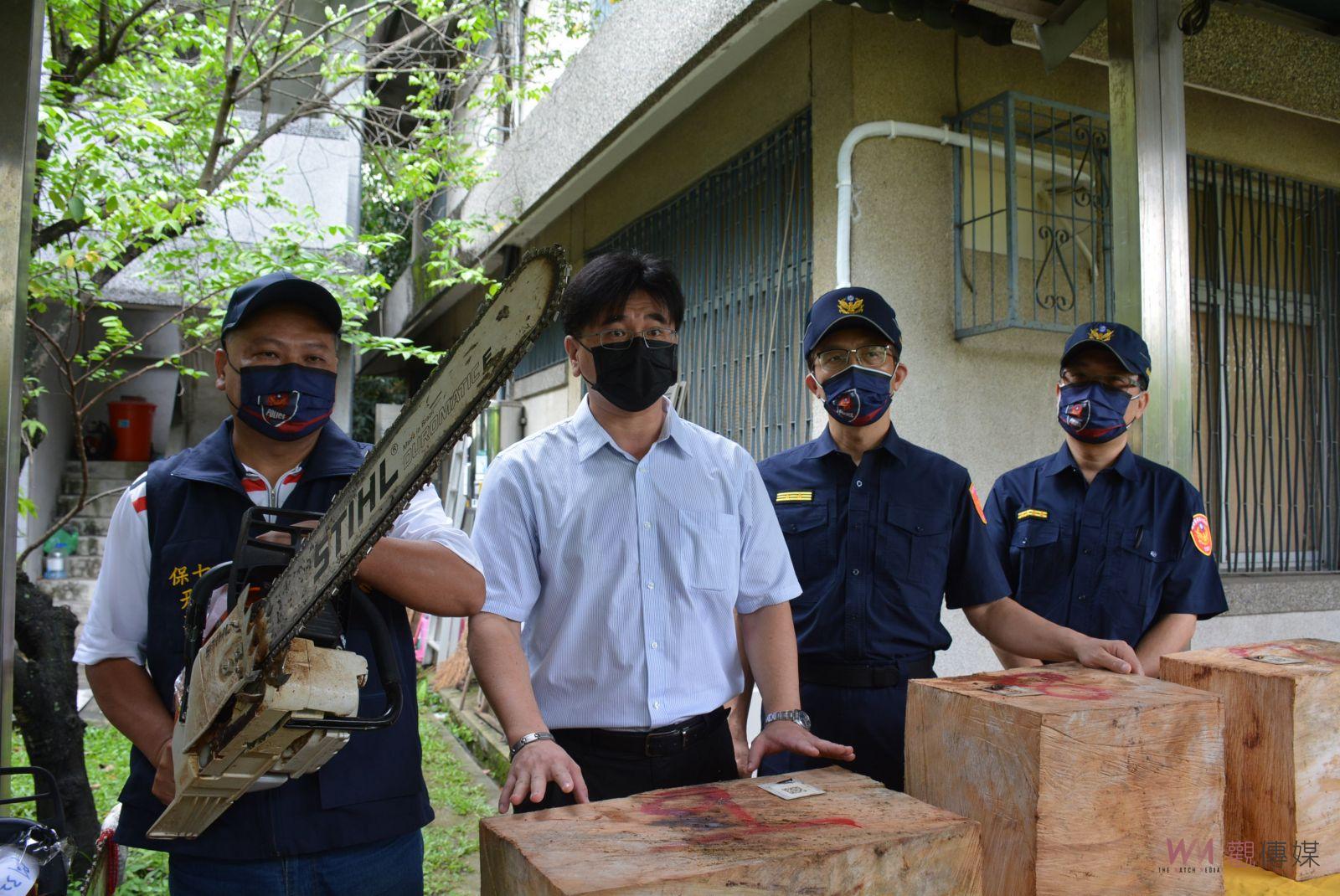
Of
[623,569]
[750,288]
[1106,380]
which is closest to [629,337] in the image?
[623,569]

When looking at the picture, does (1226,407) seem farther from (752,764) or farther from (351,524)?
(351,524)

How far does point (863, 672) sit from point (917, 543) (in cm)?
35

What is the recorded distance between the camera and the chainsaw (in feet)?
3.43

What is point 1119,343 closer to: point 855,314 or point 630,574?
point 855,314

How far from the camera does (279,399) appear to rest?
1.67m

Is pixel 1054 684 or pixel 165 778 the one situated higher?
pixel 1054 684

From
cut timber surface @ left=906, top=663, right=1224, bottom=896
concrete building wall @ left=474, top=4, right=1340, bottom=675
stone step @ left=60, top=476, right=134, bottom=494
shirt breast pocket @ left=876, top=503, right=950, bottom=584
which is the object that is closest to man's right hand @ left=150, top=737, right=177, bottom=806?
cut timber surface @ left=906, top=663, right=1224, bottom=896

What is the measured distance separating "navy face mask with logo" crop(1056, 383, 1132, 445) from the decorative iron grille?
119 cm

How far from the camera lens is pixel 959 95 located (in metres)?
4.15

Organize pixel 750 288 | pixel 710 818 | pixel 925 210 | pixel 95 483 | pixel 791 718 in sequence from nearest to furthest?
pixel 710 818 → pixel 791 718 → pixel 925 210 → pixel 750 288 → pixel 95 483

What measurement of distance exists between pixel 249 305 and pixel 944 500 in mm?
1658

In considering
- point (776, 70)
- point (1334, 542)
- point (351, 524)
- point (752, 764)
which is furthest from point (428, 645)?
point (351, 524)

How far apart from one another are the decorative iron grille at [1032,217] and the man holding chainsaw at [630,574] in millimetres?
2184

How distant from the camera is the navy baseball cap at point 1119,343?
104 inches
